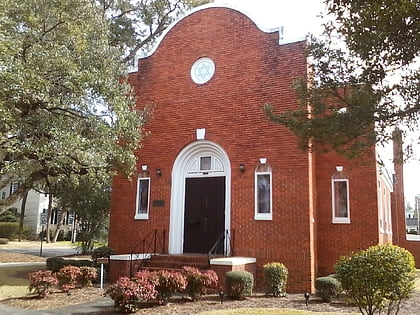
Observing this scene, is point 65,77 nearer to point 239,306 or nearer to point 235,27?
point 235,27

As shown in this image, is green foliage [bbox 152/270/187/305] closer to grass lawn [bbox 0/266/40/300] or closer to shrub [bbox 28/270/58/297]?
shrub [bbox 28/270/58/297]

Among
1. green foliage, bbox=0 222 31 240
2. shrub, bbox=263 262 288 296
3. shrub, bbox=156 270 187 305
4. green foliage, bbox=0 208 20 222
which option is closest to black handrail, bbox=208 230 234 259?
shrub, bbox=263 262 288 296

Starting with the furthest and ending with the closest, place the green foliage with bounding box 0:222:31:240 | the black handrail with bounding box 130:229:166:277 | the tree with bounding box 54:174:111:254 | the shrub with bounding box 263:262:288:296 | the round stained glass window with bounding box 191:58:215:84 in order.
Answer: the green foliage with bounding box 0:222:31:240, the tree with bounding box 54:174:111:254, the round stained glass window with bounding box 191:58:215:84, the black handrail with bounding box 130:229:166:277, the shrub with bounding box 263:262:288:296

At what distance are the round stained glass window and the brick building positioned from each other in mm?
42

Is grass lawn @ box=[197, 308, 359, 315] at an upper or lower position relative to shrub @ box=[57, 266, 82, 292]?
lower

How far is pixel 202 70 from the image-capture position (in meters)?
14.9

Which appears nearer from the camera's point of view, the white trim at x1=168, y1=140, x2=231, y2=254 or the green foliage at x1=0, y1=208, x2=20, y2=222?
the white trim at x1=168, y1=140, x2=231, y2=254

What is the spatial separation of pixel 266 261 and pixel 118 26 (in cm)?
1647

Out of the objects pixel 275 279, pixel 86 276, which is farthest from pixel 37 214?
pixel 275 279

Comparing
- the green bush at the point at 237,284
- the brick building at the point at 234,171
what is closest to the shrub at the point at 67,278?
the brick building at the point at 234,171

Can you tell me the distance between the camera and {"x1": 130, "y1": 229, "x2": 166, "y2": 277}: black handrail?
46.6 ft

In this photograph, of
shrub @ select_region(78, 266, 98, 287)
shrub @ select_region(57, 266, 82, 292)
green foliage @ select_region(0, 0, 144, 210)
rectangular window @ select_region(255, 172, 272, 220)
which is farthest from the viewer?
rectangular window @ select_region(255, 172, 272, 220)

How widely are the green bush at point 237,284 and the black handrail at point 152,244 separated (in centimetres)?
419

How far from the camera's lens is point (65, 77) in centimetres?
1125
